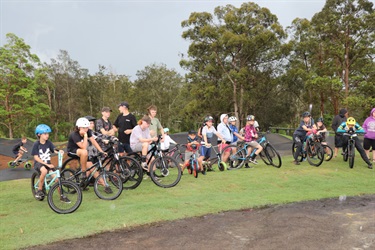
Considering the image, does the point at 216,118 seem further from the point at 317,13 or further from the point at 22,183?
the point at 22,183

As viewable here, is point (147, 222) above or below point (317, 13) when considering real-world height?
below

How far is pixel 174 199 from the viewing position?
6.55 meters

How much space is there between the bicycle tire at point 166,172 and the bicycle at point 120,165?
41 cm

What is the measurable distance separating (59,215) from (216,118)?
31.2 meters

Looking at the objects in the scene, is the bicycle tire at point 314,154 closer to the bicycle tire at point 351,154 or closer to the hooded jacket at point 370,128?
the bicycle tire at point 351,154

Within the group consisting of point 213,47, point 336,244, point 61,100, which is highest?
point 213,47

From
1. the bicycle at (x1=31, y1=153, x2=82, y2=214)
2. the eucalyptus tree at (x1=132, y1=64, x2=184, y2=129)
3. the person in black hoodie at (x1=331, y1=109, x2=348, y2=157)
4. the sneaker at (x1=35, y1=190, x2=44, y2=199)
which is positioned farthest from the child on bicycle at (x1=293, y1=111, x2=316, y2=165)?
the eucalyptus tree at (x1=132, y1=64, x2=184, y2=129)

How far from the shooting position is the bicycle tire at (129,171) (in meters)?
7.14

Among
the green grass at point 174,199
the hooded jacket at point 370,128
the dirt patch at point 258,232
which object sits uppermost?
the hooded jacket at point 370,128

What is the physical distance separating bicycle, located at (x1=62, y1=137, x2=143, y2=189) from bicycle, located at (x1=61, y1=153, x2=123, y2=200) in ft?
0.57

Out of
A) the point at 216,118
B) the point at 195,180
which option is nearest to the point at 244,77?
the point at 216,118

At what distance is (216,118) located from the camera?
36.3 metres

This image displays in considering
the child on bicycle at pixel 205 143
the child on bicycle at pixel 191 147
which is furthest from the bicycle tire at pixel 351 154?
the child on bicycle at pixel 191 147

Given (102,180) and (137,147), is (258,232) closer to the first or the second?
(102,180)
